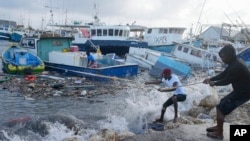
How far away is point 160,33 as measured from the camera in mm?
37531

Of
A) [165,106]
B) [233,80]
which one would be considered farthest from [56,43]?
[233,80]

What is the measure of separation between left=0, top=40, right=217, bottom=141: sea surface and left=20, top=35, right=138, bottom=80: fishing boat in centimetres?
286

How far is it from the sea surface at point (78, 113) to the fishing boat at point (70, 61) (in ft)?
9.38

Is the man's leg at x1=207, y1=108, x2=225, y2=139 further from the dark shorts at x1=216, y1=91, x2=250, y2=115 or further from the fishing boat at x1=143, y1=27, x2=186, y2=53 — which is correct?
the fishing boat at x1=143, y1=27, x2=186, y2=53

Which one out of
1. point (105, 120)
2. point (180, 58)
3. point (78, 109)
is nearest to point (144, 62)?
point (180, 58)

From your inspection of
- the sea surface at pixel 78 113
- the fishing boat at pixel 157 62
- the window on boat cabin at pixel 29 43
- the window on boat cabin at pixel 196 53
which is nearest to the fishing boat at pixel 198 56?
the window on boat cabin at pixel 196 53

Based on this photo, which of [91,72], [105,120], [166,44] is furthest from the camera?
[166,44]

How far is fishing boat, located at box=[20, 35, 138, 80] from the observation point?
19766 millimetres

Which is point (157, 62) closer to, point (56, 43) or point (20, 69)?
point (56, 43)

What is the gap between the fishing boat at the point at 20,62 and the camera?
20.9 metres

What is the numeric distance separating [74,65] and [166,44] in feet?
56.1

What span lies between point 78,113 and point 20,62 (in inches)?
437

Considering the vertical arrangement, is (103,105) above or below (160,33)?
below

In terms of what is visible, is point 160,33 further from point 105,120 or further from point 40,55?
point 105,120
